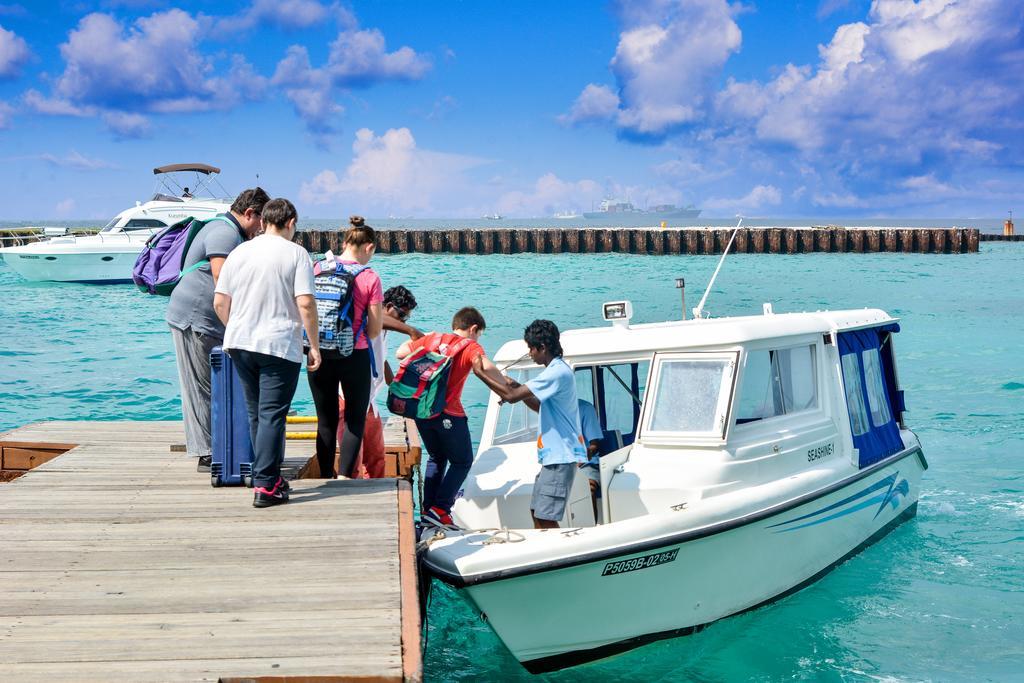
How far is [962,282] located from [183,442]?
134 feet

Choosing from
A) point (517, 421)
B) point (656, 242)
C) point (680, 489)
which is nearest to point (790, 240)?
point (656, 242)

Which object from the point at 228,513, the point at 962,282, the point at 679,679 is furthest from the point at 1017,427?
the point at 962,282

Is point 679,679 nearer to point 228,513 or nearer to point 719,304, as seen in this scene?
point 228,513

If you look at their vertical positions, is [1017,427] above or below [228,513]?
below

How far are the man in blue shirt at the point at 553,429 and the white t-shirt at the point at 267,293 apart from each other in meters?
1.50

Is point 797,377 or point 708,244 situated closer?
point 797,377

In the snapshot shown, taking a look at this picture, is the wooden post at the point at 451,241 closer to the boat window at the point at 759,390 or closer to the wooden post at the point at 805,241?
the wooden post at the point at 805,241

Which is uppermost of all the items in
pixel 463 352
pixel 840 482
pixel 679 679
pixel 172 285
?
pixel 172 285

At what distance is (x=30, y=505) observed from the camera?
586 cm

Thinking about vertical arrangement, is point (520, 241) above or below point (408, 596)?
above

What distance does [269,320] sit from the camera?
18.4 feet

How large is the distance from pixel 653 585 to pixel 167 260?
3.80 m

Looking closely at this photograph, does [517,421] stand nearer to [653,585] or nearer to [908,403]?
[653,585]

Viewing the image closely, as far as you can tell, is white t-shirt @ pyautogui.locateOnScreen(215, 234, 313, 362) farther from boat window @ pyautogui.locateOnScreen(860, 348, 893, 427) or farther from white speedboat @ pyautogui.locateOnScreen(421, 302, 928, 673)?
boat window @ pyautogui.locateOnScreen(860, 348, 893, 427)
